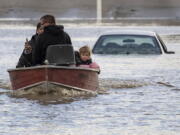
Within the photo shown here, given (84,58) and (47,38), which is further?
(84,58)

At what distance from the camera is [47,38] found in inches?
815

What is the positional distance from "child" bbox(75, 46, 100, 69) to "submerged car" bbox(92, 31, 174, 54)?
6.92 metres

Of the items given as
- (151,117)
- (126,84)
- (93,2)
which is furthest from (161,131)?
(93,2)

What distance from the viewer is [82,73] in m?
20.6

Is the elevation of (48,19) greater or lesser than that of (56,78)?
greater

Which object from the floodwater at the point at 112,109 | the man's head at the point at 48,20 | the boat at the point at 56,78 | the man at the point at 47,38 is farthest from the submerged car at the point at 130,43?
the man's head at the point at 48,20

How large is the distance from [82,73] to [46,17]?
49.0 inches

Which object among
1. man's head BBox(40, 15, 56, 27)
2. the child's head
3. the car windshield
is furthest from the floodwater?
man's head BBox(40, 15, 56, 27)

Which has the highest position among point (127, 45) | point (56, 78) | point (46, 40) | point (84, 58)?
point (46, 40)

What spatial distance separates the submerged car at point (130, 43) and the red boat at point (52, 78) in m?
7.47

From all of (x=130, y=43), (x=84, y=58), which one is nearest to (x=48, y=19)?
(x=84, y=58)

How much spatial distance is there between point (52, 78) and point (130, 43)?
29.5 ft

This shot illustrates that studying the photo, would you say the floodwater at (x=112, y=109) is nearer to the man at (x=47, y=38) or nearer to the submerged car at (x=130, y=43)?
the man at (x=47, y=38)

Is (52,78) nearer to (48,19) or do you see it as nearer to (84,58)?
(48,19)
